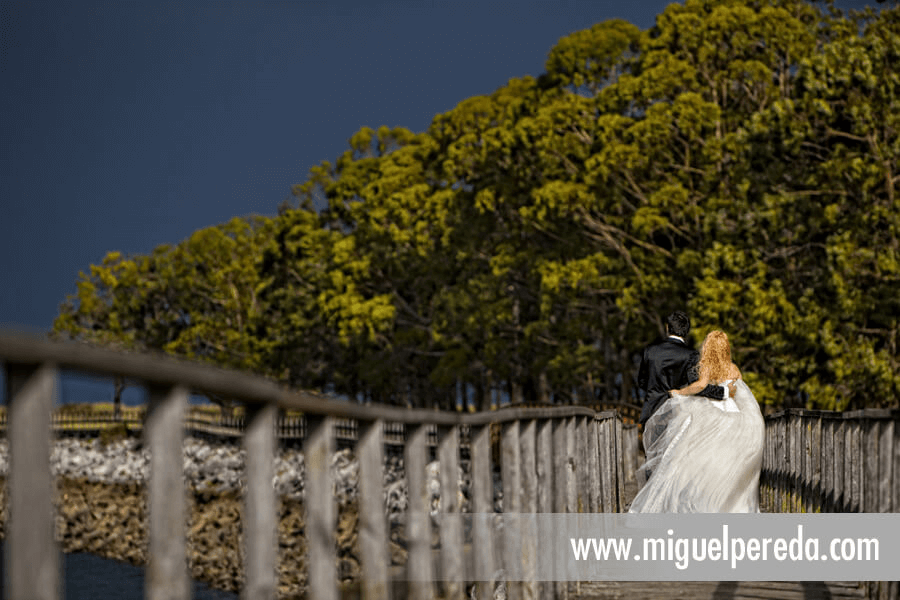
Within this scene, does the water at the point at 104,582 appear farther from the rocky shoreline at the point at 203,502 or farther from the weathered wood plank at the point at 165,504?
the weathered wood plank at the point at 165,504

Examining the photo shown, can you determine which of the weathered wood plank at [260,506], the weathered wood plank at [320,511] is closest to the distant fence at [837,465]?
the weathered wood plank at [320,511]

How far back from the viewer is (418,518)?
4.58 meters

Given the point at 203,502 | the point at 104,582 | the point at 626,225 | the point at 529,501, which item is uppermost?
the point at 626,225

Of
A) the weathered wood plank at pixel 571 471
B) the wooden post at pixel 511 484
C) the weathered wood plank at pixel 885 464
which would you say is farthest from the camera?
the weathered wood plank at pixel 571 471

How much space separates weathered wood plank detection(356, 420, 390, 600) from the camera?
13.2 ft

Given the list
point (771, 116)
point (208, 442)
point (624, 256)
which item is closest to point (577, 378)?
point (624, 256)

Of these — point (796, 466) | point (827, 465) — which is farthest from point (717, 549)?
point (796, 466)

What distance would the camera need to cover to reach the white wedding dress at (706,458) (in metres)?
10.6

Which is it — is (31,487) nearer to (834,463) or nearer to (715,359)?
(834,463)

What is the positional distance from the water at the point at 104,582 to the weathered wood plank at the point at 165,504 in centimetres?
2740

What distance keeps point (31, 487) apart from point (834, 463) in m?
8.04

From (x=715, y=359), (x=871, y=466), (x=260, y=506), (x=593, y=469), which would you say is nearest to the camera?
(x=260, y=506)

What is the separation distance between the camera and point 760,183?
2442 cm

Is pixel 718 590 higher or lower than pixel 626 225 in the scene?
lower
